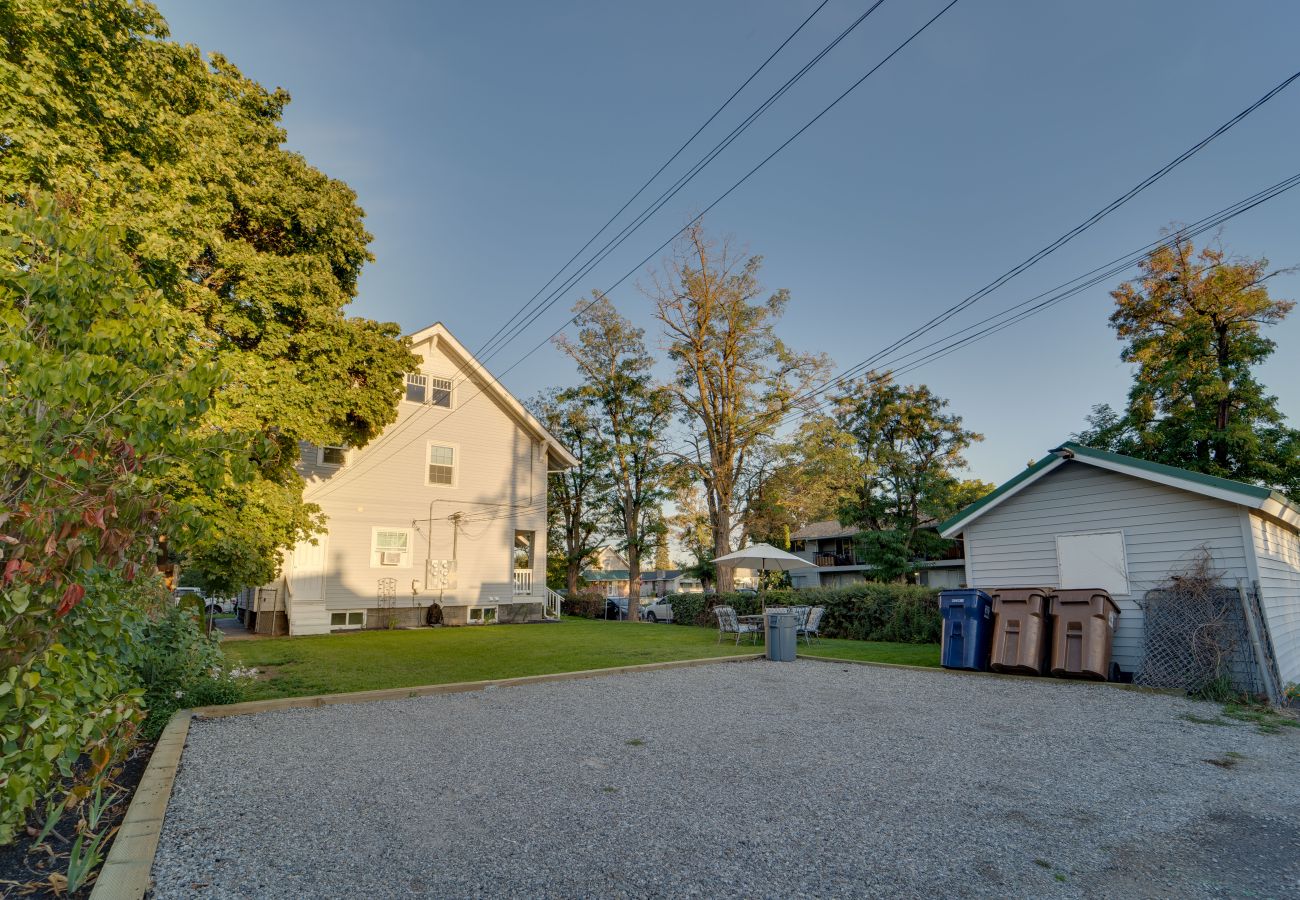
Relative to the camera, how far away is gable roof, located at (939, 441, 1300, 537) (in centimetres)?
839

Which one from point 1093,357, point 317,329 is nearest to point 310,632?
point 317,329

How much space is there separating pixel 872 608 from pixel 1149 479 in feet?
25.0

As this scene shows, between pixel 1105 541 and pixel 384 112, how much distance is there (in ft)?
48.2

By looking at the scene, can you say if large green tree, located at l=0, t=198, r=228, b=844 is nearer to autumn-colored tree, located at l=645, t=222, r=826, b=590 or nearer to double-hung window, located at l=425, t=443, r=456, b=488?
double-hung window, located at l=425, t=443, r=456, b=488

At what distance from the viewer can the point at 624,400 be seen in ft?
91.0

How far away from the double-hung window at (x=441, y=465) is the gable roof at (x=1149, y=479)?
1477 cm

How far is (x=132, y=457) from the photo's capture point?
2953 millimetres

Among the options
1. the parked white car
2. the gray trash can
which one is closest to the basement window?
the parked white car

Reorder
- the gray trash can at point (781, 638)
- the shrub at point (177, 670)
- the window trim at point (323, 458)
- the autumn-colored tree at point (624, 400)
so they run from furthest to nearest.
Answer: the autumn-colored tree at point (624, 400)
the window trim at point (323, 458)
the gray trash can at point (781, 638)
the shrub at point (177, 670)

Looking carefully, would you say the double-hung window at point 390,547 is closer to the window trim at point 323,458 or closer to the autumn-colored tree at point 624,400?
the window trim at point 323,458

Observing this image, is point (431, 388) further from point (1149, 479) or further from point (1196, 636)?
point (1196, 636)

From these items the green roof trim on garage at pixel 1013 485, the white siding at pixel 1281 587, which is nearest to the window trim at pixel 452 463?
the green roof trim on garage at pixel 1013 485

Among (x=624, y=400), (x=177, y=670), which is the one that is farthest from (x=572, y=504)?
(x=177, y=670)

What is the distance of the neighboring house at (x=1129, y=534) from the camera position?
28.2 feet
